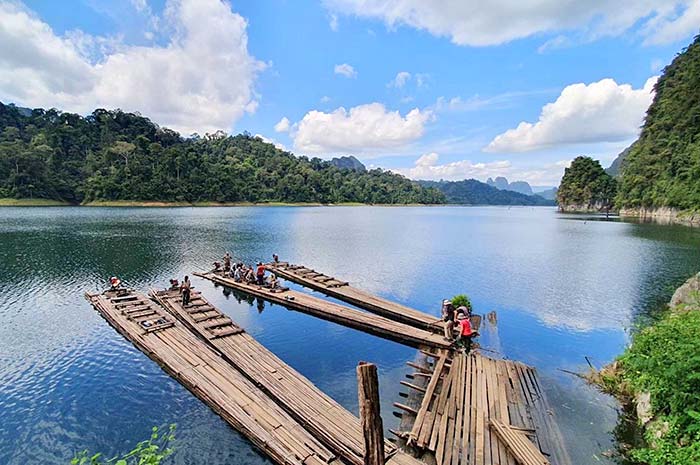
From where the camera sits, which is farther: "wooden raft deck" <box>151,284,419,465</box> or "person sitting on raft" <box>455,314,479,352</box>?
"person sitting on raft" <box>455,314,479,352</box>

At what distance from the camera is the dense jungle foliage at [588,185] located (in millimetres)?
129875

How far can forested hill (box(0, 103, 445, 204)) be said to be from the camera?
107 meters

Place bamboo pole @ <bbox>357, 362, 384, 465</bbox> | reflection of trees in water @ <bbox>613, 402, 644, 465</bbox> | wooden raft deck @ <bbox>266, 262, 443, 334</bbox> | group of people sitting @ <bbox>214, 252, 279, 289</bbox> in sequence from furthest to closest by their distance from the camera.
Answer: group of people sitting @ <bbox>214, 252, 279, 289</bbox>, wooden raft deck @ <bbox>266, 262, 443, 334</bbox>, reflection of trees in water @ <bbox>613, 402, 644, 465</bbox>, bamboo pole @ <bbox>357, 362, 384, 465</bbox>

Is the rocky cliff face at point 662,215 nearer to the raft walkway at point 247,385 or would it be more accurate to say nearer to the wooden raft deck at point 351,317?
the wooden raft deck at point 351,317

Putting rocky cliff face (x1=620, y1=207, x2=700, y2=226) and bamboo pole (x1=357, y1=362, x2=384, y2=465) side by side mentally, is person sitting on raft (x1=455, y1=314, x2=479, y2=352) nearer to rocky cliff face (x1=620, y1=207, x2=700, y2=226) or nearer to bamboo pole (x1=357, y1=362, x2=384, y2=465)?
bamboo pole (x1=357, y1=362, x2=384, y2=465)

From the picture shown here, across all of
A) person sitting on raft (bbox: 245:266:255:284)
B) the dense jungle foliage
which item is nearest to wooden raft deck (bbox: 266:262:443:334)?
person sitting on raft (bbox: 245:266:255:284)

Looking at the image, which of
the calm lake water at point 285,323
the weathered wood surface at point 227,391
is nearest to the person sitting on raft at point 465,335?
the calm lake water at point 285,323

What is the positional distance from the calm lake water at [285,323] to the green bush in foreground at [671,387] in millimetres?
1609

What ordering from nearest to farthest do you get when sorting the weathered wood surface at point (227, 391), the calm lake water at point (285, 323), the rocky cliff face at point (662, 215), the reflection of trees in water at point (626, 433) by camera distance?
the weathered wood surface at point (227, 391)
the reflection of trees in water at point (626, 433)
the calm lake water at point (285, 323)
the rocky cliff face at point (662, 215)

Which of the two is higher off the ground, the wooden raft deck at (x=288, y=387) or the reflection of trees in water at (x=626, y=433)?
the wooden raft deck at (x=288, y=387)

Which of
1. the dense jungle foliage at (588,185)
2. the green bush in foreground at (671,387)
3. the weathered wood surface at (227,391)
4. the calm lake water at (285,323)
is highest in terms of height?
the dense jungle foliage at (588,185)

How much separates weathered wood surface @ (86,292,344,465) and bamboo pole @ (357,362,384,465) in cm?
535

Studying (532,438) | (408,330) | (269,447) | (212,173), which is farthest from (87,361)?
(212,173)

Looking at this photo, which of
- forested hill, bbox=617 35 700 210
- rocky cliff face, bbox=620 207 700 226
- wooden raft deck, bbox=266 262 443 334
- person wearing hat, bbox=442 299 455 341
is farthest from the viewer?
forested hill, bbox=617 35 700 210
